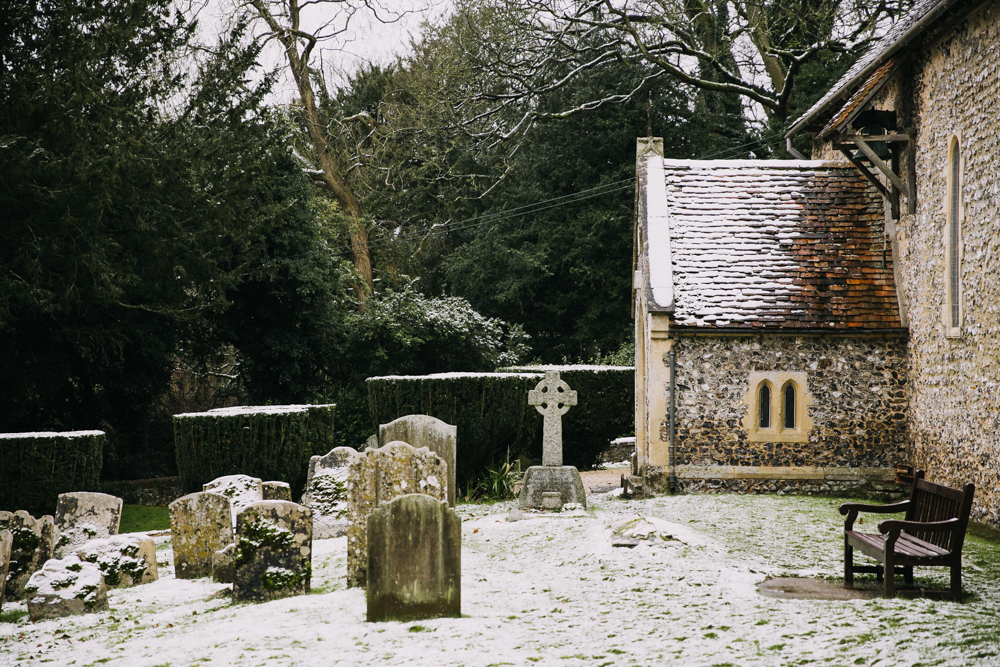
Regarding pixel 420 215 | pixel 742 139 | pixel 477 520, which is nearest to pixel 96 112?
pixel 477 520

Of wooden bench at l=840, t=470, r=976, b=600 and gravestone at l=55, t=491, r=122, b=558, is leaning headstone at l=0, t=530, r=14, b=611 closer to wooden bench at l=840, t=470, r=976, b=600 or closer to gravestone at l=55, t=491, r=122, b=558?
gravestone at l=55, t=491, r=122, b=558

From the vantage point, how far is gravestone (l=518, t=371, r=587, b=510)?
39.9 feet

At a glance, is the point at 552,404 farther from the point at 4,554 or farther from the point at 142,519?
the point at 142,519

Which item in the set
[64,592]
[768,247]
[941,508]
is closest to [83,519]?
[64,592]

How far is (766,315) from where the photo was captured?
1360cm

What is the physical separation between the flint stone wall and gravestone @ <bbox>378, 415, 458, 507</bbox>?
12.0 ft

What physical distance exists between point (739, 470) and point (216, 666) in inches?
386

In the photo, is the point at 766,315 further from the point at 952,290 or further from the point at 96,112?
the point at 96,112

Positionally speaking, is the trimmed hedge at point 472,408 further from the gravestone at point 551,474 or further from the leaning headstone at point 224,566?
the leaning headstone at point 224,566

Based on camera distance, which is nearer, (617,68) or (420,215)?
(617,68)

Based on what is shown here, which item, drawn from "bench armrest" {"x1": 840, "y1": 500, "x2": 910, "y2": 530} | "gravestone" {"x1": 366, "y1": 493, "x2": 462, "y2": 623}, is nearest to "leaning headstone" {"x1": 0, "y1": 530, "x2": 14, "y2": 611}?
"gravestone" {"x1": 366, "y1": 493, "x2": 462, "y2": 623}

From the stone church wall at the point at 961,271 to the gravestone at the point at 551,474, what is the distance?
5237 millimetres

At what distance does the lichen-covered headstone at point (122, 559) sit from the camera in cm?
909

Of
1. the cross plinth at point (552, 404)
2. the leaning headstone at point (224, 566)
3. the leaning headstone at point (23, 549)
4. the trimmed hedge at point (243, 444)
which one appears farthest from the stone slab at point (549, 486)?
the leaning headstone at point (23, 549)
